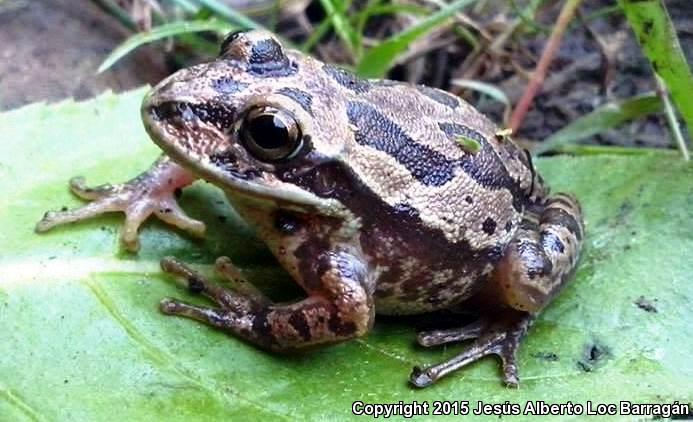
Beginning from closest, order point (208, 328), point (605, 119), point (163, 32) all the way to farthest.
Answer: point (208, 328) < point (163, 32) < point (605, 119)

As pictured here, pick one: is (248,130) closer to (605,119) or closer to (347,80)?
(347,80)

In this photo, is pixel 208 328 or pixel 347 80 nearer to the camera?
pixel 208 328

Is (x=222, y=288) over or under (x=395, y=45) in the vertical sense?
under

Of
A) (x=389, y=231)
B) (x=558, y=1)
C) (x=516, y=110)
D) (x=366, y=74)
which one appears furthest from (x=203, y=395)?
(x=558, y=1)

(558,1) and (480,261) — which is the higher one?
(558,1)

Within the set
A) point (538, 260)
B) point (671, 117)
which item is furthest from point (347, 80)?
point (671, 117)

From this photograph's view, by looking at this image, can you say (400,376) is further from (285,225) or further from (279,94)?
(279,94)

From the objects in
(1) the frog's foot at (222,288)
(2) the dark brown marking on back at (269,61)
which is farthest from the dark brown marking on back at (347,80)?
(1) the frog's foot at (222,288)

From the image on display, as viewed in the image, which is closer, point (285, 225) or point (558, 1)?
point (285, 225)
